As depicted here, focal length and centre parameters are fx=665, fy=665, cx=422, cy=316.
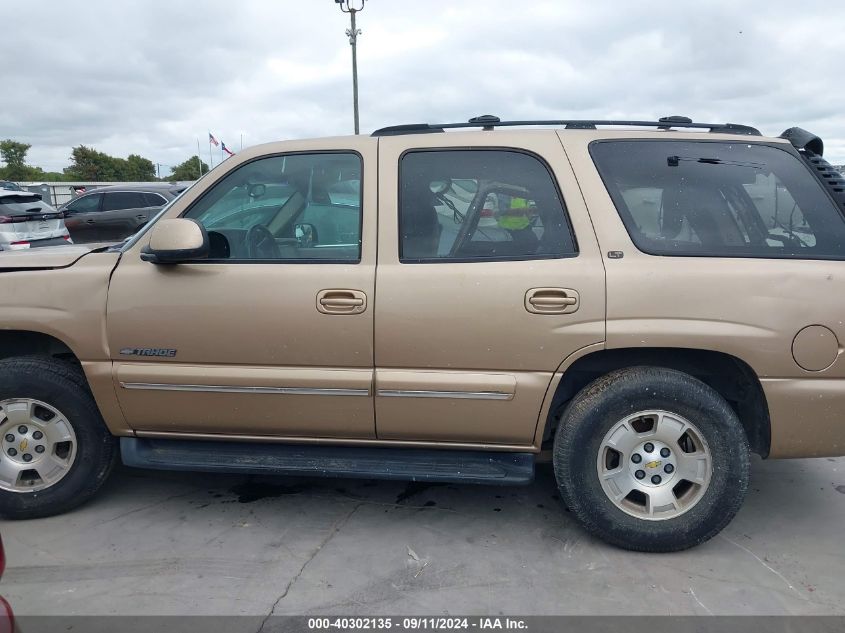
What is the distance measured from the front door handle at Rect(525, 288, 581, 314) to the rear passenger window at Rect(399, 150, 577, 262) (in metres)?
0.18

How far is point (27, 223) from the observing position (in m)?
11.5

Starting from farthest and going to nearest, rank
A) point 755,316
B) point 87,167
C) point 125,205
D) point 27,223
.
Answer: point 87,167, point 125,205, point 27,223, point 755,316

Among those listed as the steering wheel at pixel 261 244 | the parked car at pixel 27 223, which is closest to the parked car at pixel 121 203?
the parked car at pixel 27 223

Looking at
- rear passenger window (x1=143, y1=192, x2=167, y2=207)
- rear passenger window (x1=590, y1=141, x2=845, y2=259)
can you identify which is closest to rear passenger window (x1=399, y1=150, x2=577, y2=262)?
rear passenger window (x1=590, y1=141, x2=845, y2=259)

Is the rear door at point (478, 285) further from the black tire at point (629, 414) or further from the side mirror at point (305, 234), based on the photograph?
the side mirror at point (305, 234)

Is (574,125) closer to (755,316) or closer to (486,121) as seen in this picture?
(486,121)

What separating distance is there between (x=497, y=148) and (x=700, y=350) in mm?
1333

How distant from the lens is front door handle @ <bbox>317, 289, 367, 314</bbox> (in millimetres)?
3039

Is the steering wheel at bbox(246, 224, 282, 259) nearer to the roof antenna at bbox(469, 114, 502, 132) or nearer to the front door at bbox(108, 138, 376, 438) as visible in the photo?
the front door at bbox(108, 138, 376, 438)

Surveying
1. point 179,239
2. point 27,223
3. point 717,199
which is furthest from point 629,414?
point 27,223

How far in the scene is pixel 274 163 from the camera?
3.36 meters

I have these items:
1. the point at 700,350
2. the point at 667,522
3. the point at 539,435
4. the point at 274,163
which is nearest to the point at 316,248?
the point at 274,163

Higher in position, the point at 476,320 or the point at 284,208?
the point at 284,208

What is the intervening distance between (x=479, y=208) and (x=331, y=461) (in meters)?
1.42
